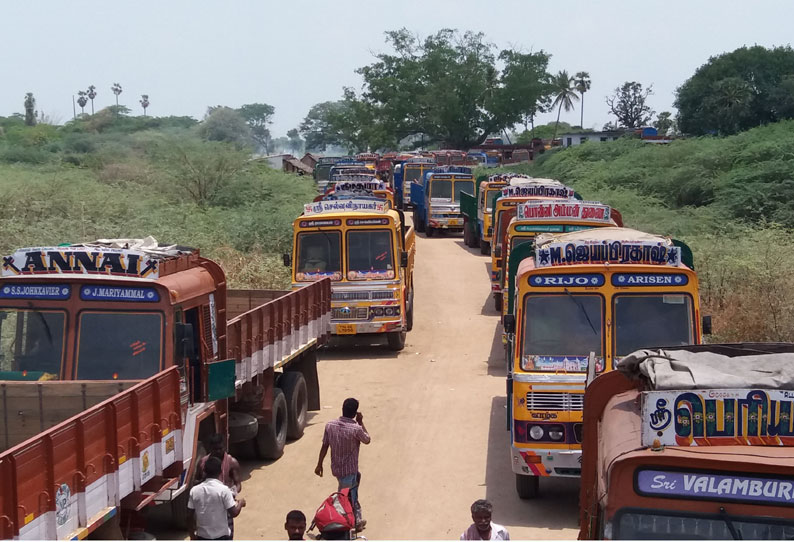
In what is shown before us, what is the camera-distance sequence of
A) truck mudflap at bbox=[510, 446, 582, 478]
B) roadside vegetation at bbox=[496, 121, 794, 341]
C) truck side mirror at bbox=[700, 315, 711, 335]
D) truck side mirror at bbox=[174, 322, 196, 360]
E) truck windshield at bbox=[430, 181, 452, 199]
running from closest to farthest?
truck side mirror at bbox=[174, 322, 196, 360] → truck mudflap at bbox=[510, 446, 582, 478] → truck side mirror at bbox=[700, 315, 711, 335] → roadside vegetation at bbox=[496, 121, 794, 341] → truck windshield at bbox=[430, 181, 452, 199]

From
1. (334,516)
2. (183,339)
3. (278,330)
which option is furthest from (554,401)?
(278,330)

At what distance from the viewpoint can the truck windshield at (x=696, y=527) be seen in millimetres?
4051

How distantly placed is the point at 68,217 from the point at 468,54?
67412mm

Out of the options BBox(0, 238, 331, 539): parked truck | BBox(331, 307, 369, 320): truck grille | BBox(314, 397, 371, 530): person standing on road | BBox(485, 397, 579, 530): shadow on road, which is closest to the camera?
BBox(0, 238, 331, 539): parked truck

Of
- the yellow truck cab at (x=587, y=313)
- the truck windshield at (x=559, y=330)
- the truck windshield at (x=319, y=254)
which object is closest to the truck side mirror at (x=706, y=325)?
the yellow truck cab at (x=587, y=313)

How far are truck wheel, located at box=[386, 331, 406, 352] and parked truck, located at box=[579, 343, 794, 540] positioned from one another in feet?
42.1

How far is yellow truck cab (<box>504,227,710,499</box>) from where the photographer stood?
9586mm

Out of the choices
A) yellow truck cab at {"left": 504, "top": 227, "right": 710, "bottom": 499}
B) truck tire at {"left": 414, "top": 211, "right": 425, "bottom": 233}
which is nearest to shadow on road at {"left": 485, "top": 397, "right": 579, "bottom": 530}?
yellow truck cab at {"left": 504, "top": 227, "right": 710, "bottom": 499}

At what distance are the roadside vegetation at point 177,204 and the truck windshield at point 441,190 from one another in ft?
16.5

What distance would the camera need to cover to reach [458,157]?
5747 centimetres

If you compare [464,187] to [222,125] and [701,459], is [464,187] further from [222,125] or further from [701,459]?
[222,125]

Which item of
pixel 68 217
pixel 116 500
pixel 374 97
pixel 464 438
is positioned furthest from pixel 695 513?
pixel 374 97

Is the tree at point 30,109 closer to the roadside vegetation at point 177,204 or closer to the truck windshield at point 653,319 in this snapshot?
the roadside vegetation at point 177,204

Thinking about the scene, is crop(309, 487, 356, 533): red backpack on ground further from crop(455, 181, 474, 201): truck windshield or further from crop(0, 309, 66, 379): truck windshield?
crop(455, 181, 474, 201): truck windshield
